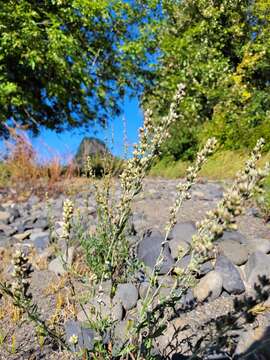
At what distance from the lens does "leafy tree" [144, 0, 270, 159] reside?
15.0 meters

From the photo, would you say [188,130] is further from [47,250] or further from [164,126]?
[164,126]

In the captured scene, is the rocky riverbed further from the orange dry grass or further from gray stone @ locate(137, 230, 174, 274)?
the orange dry grass

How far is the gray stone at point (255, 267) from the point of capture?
2762 millimetres

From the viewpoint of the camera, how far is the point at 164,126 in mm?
1406

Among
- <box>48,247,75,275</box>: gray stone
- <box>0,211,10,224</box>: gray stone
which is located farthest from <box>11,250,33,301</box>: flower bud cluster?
<box>0,211,10,224</box>: gray stone

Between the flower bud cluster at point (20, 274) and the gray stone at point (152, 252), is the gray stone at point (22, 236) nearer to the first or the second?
the gray stone at point (152, 252)

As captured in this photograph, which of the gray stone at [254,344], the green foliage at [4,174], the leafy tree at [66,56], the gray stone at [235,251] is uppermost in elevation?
the leafy tree at [66,56]

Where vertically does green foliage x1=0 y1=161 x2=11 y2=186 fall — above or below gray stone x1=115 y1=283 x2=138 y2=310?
above

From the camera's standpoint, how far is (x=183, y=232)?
3.54m

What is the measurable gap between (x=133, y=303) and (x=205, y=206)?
279 cm

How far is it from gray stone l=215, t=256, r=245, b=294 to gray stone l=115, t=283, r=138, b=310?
565 mm

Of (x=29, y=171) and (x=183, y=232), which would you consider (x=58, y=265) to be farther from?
(x=29, y=171)

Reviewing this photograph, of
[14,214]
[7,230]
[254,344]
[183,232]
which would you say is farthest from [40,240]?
[254,344]

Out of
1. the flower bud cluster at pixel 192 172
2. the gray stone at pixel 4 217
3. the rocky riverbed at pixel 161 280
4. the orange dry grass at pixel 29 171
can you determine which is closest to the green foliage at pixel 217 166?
the orange dry grass at pixel 29 171
